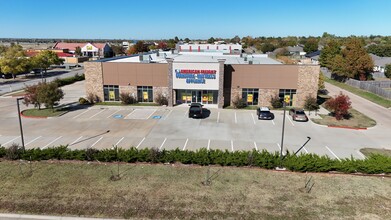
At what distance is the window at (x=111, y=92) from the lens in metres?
40.7

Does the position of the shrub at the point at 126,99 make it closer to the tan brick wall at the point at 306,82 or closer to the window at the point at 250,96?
the window at the point at 250,96

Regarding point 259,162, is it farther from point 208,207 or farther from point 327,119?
point 327,119

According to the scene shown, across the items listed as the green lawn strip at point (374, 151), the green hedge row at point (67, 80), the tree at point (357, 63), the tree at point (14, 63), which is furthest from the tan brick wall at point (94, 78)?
the tree at point (357, 63)

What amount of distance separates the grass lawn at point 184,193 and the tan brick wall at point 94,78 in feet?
69.8

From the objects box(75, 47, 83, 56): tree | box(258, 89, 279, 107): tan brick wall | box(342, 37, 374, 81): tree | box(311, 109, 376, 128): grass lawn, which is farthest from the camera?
box(75, 47, 83, 56): tree

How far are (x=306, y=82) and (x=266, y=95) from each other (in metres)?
5.37

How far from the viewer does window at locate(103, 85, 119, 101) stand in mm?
40656

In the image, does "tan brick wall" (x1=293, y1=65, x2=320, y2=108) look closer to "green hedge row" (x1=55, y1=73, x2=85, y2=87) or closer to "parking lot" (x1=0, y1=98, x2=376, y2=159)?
"parking lot" (x1=0, y1=98, x2=376, y2=159)

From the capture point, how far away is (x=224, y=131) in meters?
28.6

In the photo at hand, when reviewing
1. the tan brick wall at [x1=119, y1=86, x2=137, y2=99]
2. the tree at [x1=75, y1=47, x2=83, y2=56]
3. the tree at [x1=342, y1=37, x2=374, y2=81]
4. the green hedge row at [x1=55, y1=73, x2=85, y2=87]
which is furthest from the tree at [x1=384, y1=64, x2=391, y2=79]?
the tree at [x1=75, y1=47, x2=83, y2=56]

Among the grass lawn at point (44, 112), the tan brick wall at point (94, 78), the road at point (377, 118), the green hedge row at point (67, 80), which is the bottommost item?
the road at point (377, 118)

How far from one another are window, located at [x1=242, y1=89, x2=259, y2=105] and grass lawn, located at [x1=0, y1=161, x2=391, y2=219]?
20.3 m

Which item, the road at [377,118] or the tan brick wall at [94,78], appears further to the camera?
the tan brick wall at [94,78]

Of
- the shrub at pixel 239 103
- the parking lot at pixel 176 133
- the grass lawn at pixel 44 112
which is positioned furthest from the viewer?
the shrub at pixel 239 103
